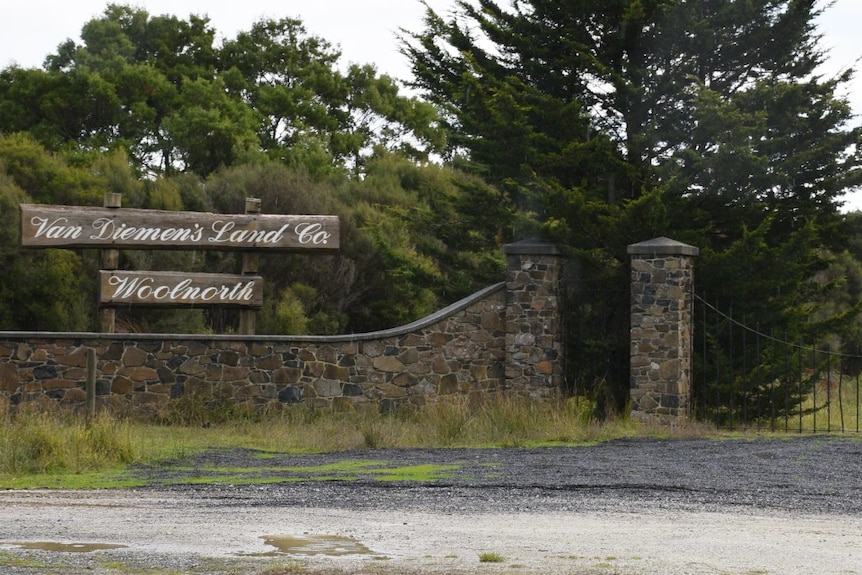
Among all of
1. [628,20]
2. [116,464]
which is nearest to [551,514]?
[116,464]

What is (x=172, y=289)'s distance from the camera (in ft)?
63.4

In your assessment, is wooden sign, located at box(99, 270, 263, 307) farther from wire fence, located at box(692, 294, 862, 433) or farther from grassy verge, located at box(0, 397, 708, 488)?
wire fence, located at box(692, 294, 862, 433)

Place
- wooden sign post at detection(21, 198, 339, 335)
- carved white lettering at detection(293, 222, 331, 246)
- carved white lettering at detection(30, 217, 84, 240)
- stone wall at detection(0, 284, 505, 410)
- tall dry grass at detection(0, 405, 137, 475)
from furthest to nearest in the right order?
carved white lettering at detection(293, 222, 331, 246) < wooden sign post at detection(21, 198, 339, 335) < carved white lettering at detection(30, 217, 84, 240) < stone wall at detection(0, 284, 505, 410) < tall dry grass at detection(0, 405, 137, 475)

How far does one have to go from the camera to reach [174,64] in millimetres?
49250

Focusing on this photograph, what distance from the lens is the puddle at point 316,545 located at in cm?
760

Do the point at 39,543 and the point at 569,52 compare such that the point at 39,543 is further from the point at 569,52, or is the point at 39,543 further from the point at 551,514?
the point at 569,52

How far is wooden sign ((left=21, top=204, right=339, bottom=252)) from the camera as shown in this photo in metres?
19.1

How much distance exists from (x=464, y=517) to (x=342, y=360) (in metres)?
10.3

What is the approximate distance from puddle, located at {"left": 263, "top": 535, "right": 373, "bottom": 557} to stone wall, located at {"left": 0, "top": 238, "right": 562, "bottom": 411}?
11100 mm

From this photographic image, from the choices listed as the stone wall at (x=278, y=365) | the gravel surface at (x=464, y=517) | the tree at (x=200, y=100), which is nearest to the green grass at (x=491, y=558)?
the gravel surface at (x=464, y=517)

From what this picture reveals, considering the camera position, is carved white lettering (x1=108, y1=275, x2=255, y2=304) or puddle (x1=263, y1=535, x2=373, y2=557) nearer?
puddle (x1=263, y1=535, x2=373, y2=557)

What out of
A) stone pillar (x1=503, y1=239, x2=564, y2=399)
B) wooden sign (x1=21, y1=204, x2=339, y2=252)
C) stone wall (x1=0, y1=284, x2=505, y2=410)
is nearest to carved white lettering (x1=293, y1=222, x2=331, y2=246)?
wooden sign (x1=21, y1=204, x2=339, y2=252)

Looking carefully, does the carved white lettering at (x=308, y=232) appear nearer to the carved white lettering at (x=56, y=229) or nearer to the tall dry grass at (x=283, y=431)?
the tall dry grass at (x=283, y=431)

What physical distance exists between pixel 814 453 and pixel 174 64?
129 feet
